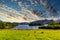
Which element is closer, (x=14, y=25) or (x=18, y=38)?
(x=18, y=38)

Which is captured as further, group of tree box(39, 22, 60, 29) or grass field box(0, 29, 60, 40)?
group of tree box(39, 22, 60, 29)

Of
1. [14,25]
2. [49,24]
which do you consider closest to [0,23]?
[14,25]

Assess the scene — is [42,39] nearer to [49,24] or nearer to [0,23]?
[49,24]

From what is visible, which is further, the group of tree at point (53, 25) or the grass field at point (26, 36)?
the group of tree at point (53, 25)

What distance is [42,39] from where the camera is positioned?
437 inches

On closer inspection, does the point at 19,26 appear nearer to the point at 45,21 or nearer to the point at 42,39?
the point at 45,21

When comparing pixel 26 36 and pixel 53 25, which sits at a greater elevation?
pixel 53 25

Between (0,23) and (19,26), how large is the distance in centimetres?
254

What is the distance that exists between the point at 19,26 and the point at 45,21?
3.10 meters

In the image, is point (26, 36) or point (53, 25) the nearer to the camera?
point (26, 36)

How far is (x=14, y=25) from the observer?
62.7 feet

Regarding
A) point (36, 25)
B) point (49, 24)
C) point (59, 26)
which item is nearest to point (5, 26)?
point (36, 25)

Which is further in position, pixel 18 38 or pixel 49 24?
pixel 49 24

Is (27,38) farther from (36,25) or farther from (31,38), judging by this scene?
(36,25)
